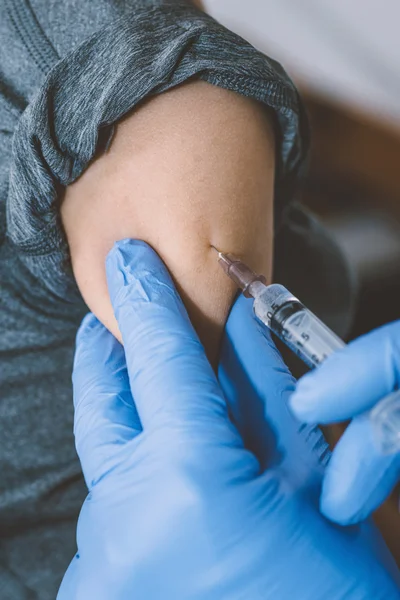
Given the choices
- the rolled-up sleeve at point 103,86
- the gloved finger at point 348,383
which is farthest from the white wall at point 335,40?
the gloved finger at point 348,383

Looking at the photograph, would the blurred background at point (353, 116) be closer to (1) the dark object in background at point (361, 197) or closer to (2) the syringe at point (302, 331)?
(1) the dark object in background at point (361, 197)

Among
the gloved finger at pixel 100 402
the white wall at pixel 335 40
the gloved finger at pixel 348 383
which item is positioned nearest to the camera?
the gloved finger at pixel 348 383

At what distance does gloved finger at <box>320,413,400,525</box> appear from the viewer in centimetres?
63

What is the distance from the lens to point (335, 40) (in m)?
1.27

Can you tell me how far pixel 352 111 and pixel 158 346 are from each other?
3.32ft

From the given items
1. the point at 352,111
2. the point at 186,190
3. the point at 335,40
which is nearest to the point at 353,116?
the point at 352,111

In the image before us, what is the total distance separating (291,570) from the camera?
628 mm

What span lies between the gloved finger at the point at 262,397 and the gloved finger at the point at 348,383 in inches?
3.9

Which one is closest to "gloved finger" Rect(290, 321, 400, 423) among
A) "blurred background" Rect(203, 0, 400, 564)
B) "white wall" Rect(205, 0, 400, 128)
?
"blurred background" Rect(203, 0, 400, 564)

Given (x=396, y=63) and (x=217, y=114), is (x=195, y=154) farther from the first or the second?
(x=396, y=63)

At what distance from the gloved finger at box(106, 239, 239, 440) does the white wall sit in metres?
0.78

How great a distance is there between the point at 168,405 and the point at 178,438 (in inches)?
1.7

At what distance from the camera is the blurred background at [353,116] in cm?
122

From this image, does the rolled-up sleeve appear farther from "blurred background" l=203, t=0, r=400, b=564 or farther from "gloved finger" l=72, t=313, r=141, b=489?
"blurred background" l=203, t=0, r=400, b=564
